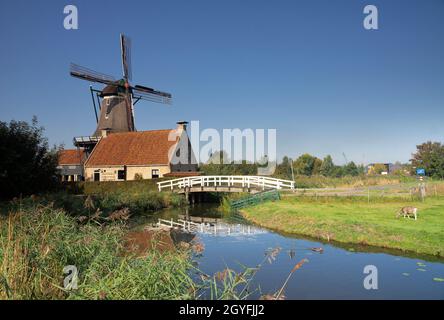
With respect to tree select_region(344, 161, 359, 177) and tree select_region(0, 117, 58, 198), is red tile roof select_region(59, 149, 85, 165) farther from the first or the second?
tree select_region(344, 161, 359, 177)

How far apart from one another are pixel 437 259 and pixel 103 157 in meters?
30.6

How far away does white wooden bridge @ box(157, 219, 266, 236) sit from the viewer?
14.6m

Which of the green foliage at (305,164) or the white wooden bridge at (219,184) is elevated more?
the green foliage at (305,164)

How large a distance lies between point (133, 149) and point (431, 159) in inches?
1229

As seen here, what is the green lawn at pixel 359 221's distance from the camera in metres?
10.9

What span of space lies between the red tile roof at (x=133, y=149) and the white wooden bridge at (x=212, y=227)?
15179 mm

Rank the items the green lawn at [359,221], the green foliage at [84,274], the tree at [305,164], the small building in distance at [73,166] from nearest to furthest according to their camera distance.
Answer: the green foliage at [84,274], the green lawn at [359,221], the small building in distance at [73,166], the tree at [305,164]

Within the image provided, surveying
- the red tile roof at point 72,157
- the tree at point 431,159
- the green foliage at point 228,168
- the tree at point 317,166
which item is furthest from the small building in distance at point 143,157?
the tree at point 431,159

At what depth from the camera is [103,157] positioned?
113 ft

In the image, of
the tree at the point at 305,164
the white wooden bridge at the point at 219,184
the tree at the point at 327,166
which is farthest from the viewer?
the tree at the point at 305,164

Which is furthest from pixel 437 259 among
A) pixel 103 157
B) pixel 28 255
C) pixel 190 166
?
pixel 103 157

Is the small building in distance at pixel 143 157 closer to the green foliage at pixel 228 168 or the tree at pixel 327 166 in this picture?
the green foliage at pixel 228 168

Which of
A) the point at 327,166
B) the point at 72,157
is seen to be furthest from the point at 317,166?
the point at 72,157

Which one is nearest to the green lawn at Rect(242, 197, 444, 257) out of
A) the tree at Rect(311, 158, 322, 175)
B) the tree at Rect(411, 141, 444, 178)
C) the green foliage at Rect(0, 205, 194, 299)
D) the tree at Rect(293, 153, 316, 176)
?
the green foliage at Rect(0, 205, 194, 299)
